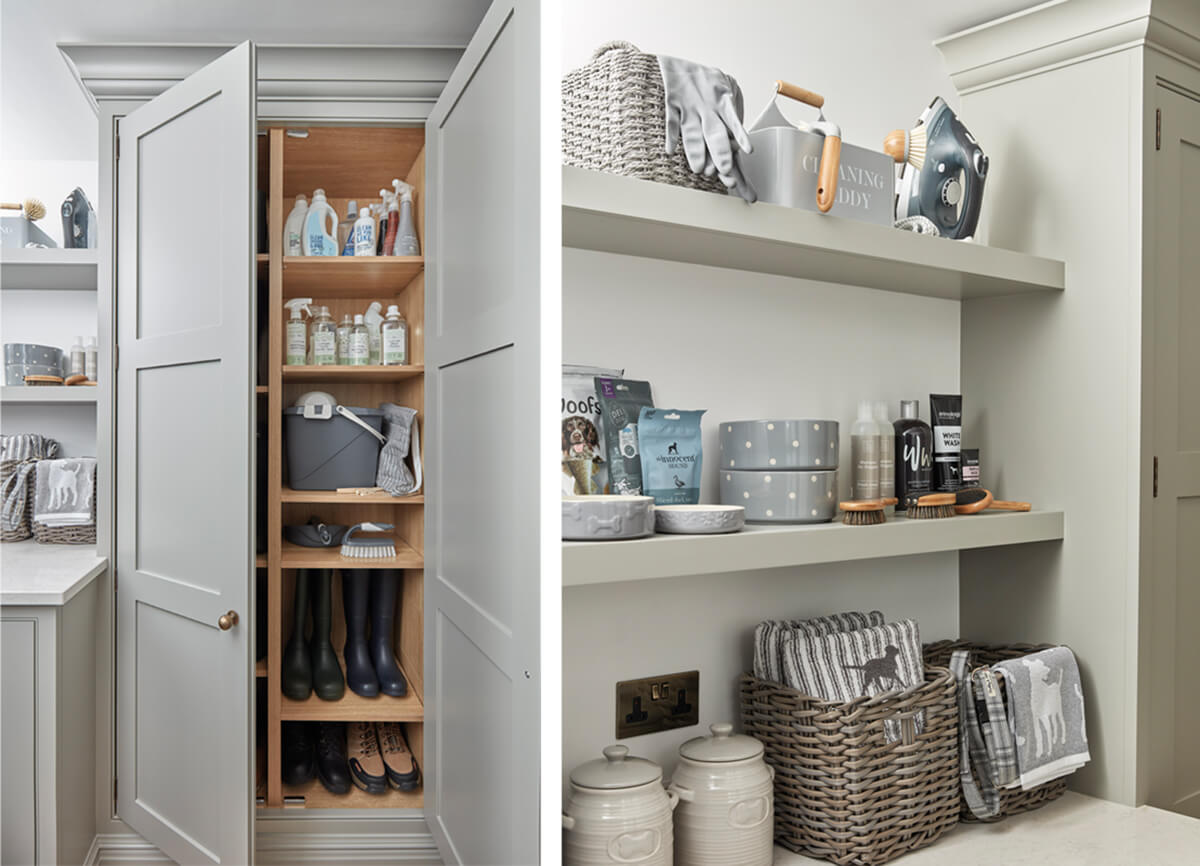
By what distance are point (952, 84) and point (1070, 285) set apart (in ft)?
1.63

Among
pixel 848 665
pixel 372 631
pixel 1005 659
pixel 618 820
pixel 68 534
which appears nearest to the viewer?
pixel 618 820

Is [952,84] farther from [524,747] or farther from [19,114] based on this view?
[19,114]

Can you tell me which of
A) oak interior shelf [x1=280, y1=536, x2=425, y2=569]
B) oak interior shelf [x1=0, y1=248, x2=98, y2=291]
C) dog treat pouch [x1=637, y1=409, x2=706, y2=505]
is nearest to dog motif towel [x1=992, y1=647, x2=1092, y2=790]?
dog treat pouch [x1=637, y1=409, x2=706, y2=505]

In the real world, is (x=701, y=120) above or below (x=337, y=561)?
above

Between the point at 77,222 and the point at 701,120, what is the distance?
1.91 metres

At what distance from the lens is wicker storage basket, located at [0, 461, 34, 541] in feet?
7.42

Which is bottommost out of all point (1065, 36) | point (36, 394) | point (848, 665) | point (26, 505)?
point (848, 665)

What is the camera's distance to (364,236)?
2.11 m

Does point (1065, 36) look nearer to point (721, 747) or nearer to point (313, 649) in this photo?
point (721, 747)

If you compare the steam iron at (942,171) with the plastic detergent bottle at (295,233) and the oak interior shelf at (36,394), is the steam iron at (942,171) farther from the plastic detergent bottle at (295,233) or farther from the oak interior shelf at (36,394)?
the oak interior shelf at (36,394)

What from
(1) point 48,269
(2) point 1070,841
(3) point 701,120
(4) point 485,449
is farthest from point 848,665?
Result: (1) point 48,269

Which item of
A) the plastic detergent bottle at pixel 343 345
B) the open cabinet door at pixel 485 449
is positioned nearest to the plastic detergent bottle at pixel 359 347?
the plastic detergent bottle at pixel 343 345

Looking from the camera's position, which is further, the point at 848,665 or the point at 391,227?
the point at 391,227

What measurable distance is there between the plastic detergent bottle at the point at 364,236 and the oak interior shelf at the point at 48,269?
569mm
